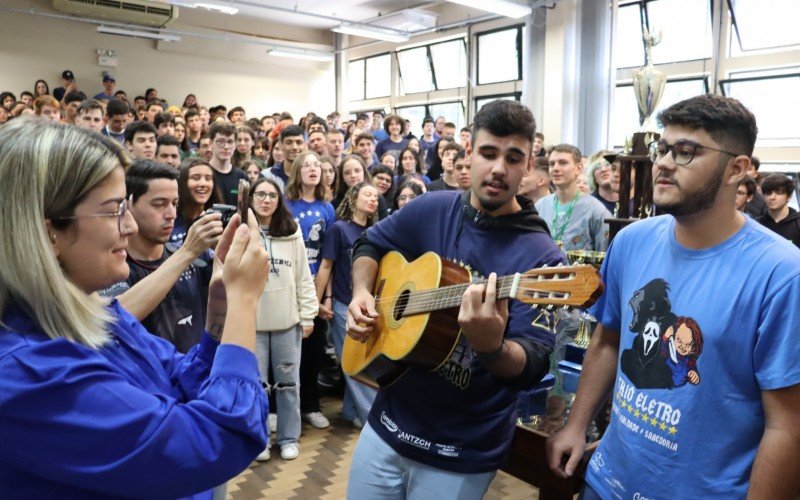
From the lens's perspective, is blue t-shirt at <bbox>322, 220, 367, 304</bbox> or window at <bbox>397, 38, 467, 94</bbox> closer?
blue t-shirt at <bbox>322, 220, 367, 304</bbox>

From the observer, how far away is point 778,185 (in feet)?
18.0

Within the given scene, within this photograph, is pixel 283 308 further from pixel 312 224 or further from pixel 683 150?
pixel 683 150

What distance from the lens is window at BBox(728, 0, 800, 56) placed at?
8273 millimetres

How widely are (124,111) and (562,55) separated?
6893mm

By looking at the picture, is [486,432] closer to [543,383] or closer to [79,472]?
[543,383]

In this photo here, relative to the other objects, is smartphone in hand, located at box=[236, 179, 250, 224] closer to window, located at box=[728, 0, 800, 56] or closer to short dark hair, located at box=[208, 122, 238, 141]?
short dark hair, located at box=[208, 122, 238, 141]

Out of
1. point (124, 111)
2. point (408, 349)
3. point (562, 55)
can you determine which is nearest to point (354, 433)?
point (408, 349)

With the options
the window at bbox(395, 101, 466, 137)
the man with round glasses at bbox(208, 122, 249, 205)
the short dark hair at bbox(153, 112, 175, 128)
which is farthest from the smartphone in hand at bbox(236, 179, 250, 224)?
the window at bbox(395, 101, 466, 137)

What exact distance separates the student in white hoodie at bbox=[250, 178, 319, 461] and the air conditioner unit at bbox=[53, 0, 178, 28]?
1091 cm

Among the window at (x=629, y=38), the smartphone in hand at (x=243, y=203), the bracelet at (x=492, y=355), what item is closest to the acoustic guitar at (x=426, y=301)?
the bracelet at (x=492, y=355)

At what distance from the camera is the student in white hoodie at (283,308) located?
3639mm

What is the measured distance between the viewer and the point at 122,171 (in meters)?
1.11

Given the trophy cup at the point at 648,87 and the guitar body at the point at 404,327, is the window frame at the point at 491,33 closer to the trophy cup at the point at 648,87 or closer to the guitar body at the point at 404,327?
the trophy cup at the point at 648,87

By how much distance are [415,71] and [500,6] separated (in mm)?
5277
